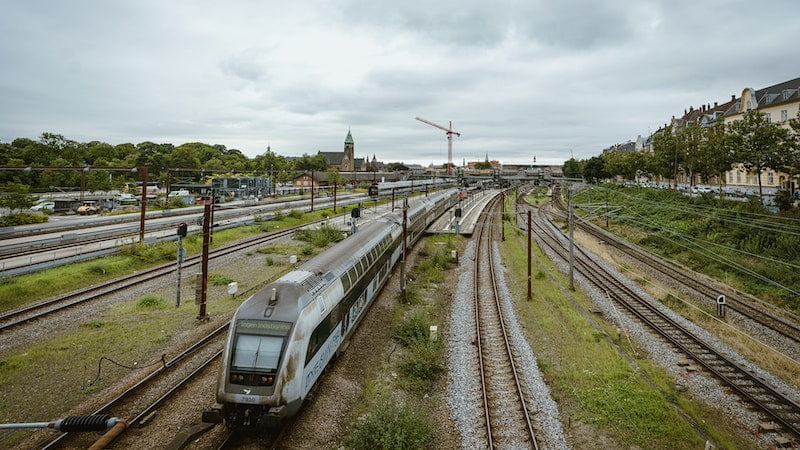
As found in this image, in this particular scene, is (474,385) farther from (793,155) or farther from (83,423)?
(793,155)

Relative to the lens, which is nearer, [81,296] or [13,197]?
[81,296]

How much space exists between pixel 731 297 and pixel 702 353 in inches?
399

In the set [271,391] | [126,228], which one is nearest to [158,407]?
[271,391]

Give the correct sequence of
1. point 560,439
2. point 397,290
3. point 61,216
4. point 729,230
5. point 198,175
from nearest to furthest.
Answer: point 560,439
point 397,290
point 729,230
point 61,216
point 198,175

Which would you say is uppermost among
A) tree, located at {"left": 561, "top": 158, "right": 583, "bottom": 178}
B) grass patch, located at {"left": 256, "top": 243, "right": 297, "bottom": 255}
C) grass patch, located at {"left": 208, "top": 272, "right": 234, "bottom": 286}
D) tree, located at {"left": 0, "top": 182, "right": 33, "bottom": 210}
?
tree, located at {"left": 561, "top": 158, "right": 583, "bottom": 178}

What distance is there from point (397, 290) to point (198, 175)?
9833 cm

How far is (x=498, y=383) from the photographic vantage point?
1470 centimetres

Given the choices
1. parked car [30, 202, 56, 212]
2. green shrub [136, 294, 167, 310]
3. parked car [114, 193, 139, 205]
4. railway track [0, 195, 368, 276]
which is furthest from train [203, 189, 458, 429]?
parked car [114, 193, 139, 205]

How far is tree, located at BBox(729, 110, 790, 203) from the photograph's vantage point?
33.4 meters

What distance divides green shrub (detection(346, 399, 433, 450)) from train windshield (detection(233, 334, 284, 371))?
3.08 m

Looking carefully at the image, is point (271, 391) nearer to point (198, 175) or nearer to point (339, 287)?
point (339, 287)

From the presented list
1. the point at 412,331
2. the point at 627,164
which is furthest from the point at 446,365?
the point at 627,164

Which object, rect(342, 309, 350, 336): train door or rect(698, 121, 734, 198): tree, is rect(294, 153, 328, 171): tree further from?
rect(342, 309, 350, 336): train door

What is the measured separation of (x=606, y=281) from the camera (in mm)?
28812
